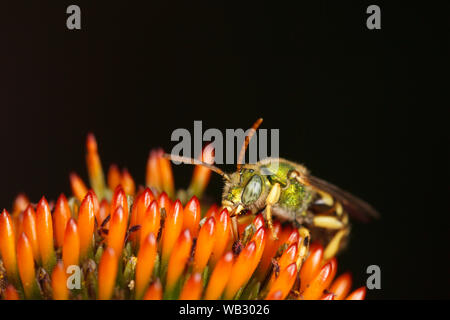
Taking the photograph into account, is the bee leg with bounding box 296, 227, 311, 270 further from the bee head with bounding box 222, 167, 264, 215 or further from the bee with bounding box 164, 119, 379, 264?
the bee head with bounding box 222, 167, 264, 215

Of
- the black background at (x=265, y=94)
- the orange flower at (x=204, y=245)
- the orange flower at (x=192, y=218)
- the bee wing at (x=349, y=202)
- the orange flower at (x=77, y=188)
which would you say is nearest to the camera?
the orange flower at (x=204, y=245)

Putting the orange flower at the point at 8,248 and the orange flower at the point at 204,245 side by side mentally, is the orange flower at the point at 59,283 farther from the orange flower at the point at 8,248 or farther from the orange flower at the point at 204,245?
the orange flower at the point at 204,245

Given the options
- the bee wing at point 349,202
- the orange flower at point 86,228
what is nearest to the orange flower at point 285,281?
the bee wing at point 349,202

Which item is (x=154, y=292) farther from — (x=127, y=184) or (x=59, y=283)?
(x=127, y=184)

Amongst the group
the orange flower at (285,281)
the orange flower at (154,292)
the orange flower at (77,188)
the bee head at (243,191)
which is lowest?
the orange flower at (285,281)

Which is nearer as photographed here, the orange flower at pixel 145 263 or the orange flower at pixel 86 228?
the orange flower at pixel 145 263
